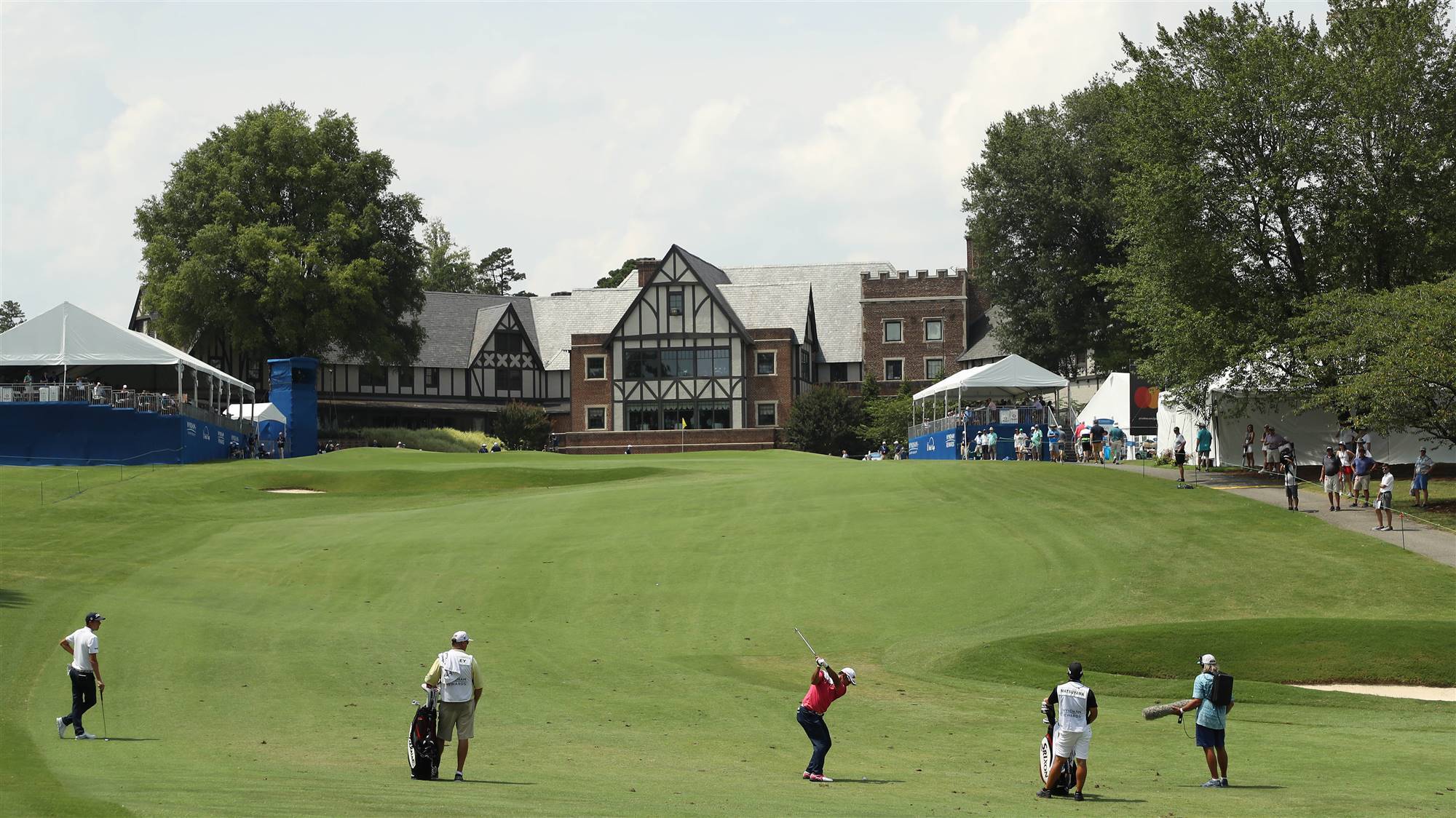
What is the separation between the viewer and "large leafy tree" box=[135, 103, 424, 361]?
71375 mm

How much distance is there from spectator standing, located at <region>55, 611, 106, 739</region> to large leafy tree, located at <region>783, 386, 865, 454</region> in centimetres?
6411

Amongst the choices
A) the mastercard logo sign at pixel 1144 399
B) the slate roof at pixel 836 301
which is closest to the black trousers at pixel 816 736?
the mastercard logo sign at pixel 1144 399

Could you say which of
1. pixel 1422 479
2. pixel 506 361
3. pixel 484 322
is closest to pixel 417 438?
pixel 506 361

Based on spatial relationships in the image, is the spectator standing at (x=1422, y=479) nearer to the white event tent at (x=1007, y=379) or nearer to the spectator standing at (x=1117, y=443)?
the spectator standing at (x=1117, y=443)

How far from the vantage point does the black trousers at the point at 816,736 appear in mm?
14984

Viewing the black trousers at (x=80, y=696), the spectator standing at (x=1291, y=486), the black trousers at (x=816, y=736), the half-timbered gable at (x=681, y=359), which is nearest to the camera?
the black trousers at (x=816, y=736)

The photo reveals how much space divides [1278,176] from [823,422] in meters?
40.9

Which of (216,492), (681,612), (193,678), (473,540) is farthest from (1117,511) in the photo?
(216,492)

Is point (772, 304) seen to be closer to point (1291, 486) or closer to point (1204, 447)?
point (1204, 447)

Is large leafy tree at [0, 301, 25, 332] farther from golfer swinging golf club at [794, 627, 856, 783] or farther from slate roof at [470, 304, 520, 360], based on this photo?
golfer swinging golf club at [794, 627, 856, 783]

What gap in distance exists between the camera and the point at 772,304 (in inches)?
3551

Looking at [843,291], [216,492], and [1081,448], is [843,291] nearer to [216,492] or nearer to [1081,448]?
[1081,448]

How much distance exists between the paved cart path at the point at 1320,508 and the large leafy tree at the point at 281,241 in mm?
43461

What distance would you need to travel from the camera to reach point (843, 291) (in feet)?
324
